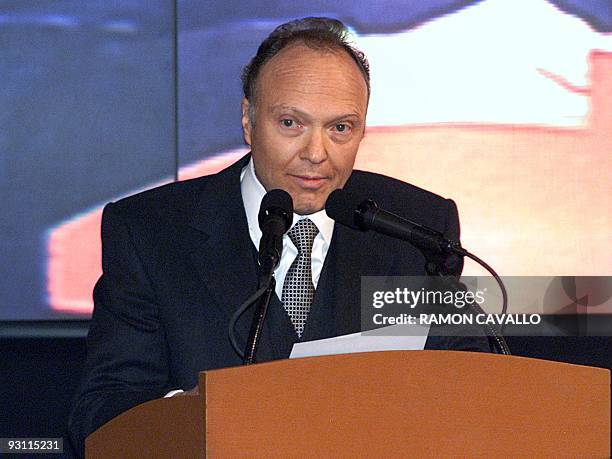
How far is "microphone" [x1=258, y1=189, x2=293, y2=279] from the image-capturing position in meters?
1.72

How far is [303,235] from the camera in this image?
2.45 m

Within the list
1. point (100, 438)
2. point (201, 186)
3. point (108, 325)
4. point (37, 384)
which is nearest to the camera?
point (100, 438)

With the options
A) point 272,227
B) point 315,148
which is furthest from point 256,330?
point 315,148

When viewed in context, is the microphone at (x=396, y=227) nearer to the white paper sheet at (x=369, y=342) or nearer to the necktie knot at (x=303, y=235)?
the white paper sheet at (x=369, y=342)

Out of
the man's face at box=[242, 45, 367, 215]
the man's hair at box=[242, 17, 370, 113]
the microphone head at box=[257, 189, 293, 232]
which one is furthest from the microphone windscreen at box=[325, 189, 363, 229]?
the man's hair at box=[242, 17, 370, 113]

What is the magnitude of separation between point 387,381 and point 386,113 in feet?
6.00

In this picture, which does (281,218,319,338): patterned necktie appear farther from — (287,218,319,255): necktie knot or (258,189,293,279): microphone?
(258,189,293,279): microphone

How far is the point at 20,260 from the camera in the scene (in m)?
3.15

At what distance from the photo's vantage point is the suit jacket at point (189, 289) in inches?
90.0

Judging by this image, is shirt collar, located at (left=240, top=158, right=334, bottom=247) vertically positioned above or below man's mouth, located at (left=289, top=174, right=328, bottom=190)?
below

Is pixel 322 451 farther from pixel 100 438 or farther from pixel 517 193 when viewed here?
pixel 517 193

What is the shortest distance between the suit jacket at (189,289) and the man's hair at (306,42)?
0.92 ft

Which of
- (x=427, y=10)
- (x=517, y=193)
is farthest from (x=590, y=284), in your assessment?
(x=427, y=10)

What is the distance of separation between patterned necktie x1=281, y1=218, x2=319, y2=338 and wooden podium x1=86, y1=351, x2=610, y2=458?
832 millimetres
